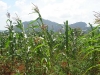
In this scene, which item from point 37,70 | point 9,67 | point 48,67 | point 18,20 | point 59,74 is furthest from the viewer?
point 9,67

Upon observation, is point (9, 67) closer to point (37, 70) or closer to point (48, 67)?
point (37, 70)

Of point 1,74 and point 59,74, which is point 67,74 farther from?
point 1,74

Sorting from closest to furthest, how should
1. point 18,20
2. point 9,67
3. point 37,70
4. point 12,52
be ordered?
1. point 37,70
2. point 18,20
3. point 9,67
4. point 12,52

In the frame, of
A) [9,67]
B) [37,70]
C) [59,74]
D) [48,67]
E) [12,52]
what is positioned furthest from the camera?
[12,52]

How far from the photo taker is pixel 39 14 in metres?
3.89

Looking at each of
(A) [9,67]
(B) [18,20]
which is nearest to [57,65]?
(B) [18,20]

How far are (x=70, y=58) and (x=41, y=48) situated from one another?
1.67 ft

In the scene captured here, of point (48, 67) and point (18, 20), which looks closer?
point (48, 67)

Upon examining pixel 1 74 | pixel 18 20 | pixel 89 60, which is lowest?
pixel 1 74

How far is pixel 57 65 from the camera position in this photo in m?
3.84

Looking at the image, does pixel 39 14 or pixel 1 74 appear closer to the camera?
pixel 39 14

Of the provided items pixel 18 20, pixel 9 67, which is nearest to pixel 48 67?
pixel 18 20

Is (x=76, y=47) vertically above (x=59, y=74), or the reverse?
(x=76, y=47)

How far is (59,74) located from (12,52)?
2232 mm
